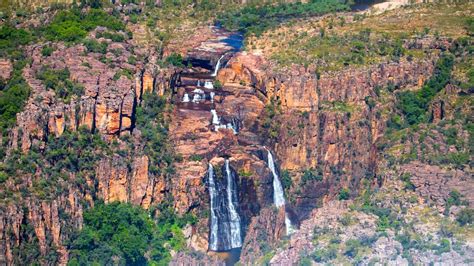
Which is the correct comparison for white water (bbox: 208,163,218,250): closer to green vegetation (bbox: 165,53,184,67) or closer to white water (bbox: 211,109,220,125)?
white water (bbox: 211,109,220,125)

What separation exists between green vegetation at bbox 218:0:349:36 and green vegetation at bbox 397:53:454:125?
10.1m

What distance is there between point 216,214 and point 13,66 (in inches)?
534

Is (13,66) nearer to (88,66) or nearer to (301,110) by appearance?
(88,66)

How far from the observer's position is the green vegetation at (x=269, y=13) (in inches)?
5404

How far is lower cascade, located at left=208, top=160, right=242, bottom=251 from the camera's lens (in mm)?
125250

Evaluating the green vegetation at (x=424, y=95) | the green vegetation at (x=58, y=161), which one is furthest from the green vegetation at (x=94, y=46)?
the green vegetation at (x=424, y=95)

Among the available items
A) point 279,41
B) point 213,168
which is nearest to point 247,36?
point 279,41

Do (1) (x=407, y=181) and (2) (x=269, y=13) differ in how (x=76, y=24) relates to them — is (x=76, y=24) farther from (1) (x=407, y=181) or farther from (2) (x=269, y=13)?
(1) (x=407, y=181)

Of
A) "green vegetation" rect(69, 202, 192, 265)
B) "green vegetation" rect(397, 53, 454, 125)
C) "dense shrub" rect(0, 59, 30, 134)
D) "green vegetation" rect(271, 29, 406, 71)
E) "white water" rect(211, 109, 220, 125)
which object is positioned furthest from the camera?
"green vegetation" rect(271, 29, 406, 71)

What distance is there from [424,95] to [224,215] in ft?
48.0

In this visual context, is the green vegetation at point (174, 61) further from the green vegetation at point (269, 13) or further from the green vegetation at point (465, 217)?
the green vegetation at point (465, 217)

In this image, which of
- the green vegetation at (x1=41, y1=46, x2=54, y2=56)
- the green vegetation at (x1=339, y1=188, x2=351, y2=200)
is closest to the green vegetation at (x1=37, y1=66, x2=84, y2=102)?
the green vegetation at (x1=41, y1=46, x2=54, y2=56)

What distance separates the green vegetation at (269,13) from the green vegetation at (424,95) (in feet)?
33.2

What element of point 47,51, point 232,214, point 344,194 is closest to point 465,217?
point 344,194
